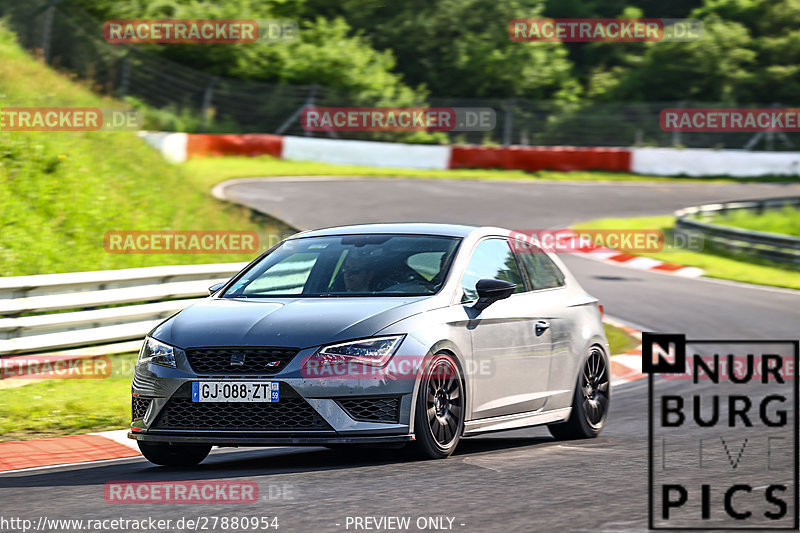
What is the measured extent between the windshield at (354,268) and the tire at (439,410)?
58 cm

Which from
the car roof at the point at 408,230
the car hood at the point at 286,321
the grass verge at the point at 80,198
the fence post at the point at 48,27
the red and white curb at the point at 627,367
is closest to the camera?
the car hood at the point at 286,321

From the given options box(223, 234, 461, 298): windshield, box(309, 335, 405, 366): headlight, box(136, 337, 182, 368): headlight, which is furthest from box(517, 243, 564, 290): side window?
box(136, 337, 182, 368): headlight

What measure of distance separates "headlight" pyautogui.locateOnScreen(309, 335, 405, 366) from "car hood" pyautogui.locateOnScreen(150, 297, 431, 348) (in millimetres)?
44

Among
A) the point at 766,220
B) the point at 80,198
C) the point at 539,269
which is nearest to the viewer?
the point at 539,269

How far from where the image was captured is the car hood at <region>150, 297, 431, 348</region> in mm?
6715

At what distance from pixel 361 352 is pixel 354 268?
3.81 ft

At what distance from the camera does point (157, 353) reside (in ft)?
23.0

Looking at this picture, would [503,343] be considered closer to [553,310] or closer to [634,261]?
[553,310]

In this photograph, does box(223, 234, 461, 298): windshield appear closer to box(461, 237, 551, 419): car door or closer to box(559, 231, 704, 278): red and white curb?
box(461, 237, 551, 419): car door

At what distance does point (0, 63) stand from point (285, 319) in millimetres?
13601

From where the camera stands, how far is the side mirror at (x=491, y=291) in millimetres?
7367

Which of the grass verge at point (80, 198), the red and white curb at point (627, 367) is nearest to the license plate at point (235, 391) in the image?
the red and white curb at point (627, 367)

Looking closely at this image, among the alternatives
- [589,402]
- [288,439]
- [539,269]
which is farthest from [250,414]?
[589,402]

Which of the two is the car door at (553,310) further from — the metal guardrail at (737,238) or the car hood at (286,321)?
the metal guardrail at (737,238)
